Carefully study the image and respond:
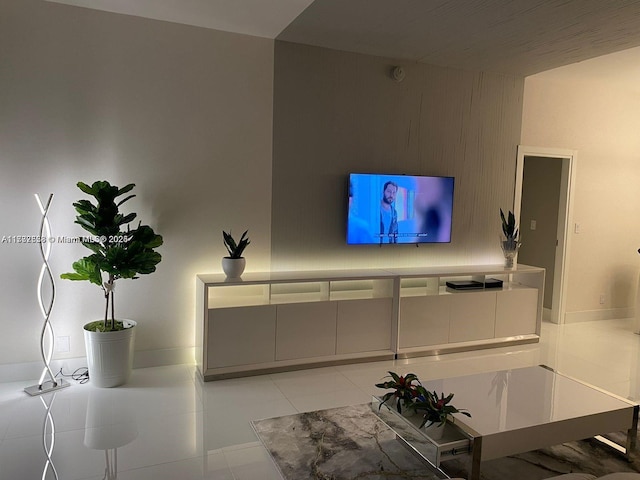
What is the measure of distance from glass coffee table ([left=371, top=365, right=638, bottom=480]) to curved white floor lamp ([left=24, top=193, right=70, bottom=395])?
2.31m

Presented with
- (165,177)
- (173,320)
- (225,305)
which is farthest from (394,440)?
(165,177)

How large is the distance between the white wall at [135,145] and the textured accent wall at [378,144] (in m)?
0.23

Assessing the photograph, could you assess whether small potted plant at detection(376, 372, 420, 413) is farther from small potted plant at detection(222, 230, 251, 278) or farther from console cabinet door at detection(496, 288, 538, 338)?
console cabinet door at detection(496, 288, 538, 338)

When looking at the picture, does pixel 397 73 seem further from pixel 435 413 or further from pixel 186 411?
pixel 186 411

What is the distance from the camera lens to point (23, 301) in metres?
3.54

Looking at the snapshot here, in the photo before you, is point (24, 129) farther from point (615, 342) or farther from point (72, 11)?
point (615, 342)

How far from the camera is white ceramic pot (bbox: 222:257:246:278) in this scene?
380cm

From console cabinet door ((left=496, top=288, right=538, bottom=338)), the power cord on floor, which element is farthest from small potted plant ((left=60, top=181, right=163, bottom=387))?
console cabinet door ((left=496, top=288, right=538, bottom=338))

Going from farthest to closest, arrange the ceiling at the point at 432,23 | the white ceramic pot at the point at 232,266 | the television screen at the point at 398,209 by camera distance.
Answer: the television screen at the point at 398,209
the white ceramic pot at the point at 232,266
the ceiling at the point at 432,23

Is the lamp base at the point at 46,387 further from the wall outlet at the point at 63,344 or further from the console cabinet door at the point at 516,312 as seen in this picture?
the console cabinet door at the point at 516,312

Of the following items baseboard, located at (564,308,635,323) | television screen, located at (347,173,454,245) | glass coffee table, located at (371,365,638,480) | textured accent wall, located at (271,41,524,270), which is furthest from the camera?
baseboard, located at (564,308,635,323)

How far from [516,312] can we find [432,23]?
2.83m

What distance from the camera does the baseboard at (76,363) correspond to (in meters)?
3.52

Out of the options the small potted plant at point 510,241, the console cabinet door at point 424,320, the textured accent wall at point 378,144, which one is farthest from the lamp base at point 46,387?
the small potted plant at point 510,241
